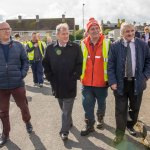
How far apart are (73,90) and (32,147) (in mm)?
1136

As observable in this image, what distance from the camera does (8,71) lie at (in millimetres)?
5156

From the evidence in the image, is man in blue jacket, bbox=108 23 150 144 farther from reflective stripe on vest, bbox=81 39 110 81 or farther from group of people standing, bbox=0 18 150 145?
reflective stripe on vest, bbox=81 39 110 81

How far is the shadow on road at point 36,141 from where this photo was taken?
5102 mm

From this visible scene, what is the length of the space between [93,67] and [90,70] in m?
0.08

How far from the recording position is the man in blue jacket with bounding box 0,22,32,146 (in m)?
5.13

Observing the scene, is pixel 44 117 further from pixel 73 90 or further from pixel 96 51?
pixel 96 51

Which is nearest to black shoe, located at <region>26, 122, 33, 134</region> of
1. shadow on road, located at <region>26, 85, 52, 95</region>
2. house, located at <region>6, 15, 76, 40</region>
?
shadow on road, located at <region>26, 85, 52, 95</region>

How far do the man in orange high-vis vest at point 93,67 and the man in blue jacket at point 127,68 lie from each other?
1.33ft

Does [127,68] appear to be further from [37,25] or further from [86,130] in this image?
[37,25]

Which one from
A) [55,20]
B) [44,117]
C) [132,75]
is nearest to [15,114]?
[44,117]

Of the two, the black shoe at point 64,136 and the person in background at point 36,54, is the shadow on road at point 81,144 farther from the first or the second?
the person in background at point 36,54

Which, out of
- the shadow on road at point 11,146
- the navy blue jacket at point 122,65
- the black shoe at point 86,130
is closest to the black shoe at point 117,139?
the black shoe at point 86,130

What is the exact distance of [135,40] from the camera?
4.94m

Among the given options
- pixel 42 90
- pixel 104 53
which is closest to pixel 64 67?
pixel 104 53
